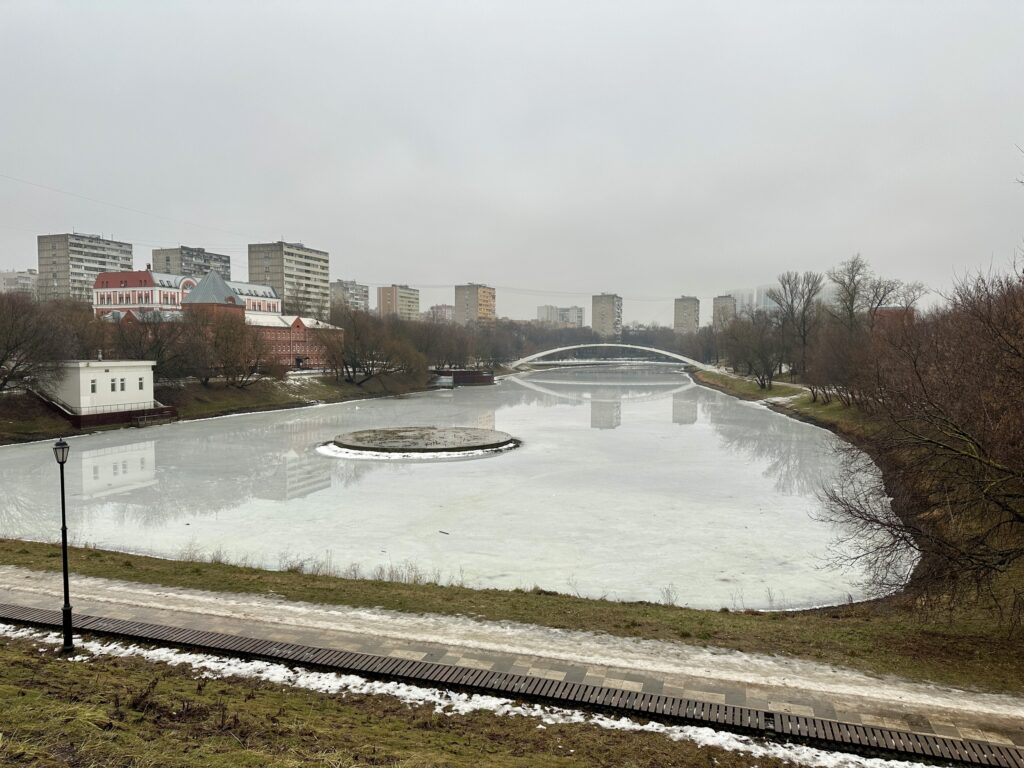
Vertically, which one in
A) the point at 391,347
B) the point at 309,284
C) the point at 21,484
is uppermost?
the point at 309,284

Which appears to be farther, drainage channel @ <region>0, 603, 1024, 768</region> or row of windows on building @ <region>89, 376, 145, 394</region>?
row of windows on building @ <region>89, 376, 145, 394</region>

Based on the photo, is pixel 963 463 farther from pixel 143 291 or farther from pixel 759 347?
pixel 143 291

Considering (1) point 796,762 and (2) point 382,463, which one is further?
(2) point 382,463

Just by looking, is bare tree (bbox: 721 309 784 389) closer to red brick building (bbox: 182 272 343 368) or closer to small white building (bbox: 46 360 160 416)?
red brick building (bbox: 182 272 343 368)

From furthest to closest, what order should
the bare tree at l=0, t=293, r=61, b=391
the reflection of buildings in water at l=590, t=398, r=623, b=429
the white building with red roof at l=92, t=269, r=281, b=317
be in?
the white building with red roof at l=92, t=269, r=281, b=317
the reflection of buildings in water at l=590, t=398, r=623, b=429
the bare tree at l=0, t=293, r=61, b=391

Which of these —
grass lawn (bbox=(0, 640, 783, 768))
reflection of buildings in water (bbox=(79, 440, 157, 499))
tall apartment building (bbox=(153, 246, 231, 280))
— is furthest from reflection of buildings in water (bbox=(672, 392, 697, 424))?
tall apartment building (bbox=(153, 246, 231, 280))

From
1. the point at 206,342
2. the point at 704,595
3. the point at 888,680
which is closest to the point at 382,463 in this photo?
the point at 704,595

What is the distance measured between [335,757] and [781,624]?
21.6ft

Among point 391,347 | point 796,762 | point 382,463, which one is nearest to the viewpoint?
point 796,762

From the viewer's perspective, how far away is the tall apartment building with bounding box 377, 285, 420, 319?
187750 mm

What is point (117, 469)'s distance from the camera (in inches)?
930

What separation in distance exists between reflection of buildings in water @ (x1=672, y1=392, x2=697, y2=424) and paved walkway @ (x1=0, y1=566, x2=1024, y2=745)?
106ft

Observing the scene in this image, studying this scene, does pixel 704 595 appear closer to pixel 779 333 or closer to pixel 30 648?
pixel 30 648

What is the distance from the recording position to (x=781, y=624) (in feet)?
29.7
